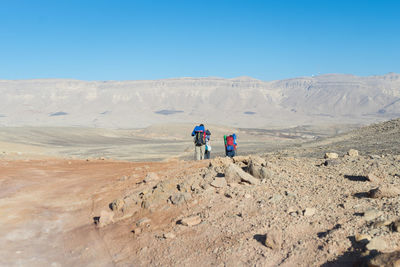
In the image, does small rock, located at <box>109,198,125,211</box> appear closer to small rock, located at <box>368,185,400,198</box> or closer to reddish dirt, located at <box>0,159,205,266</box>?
reddish dirt, located at <box>0,159,205,266</box>

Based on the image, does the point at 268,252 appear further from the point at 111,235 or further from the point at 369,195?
the point at 111,235

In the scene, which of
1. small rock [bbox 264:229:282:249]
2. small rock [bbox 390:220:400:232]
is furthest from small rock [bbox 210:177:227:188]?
small rock [bbox 390:220:400:232]

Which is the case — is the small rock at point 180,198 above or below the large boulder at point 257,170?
below

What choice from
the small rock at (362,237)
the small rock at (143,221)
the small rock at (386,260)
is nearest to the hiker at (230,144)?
the small rock at (143,221)

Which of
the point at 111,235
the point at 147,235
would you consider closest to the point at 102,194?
the point at 111,235

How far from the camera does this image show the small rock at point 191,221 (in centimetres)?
621

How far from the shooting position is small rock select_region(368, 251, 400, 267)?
384 centimetres

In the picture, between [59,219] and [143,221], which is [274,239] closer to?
[143,221]

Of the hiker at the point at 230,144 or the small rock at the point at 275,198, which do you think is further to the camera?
the hiker at the point at 230,144

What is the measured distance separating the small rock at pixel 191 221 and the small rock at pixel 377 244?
2.75m

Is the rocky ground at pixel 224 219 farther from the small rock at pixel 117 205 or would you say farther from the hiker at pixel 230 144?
the hiker at pixel 230 144

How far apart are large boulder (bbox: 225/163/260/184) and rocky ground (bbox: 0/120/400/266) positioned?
0.02 metres

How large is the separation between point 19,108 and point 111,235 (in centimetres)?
20730

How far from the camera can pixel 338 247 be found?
468 cm
